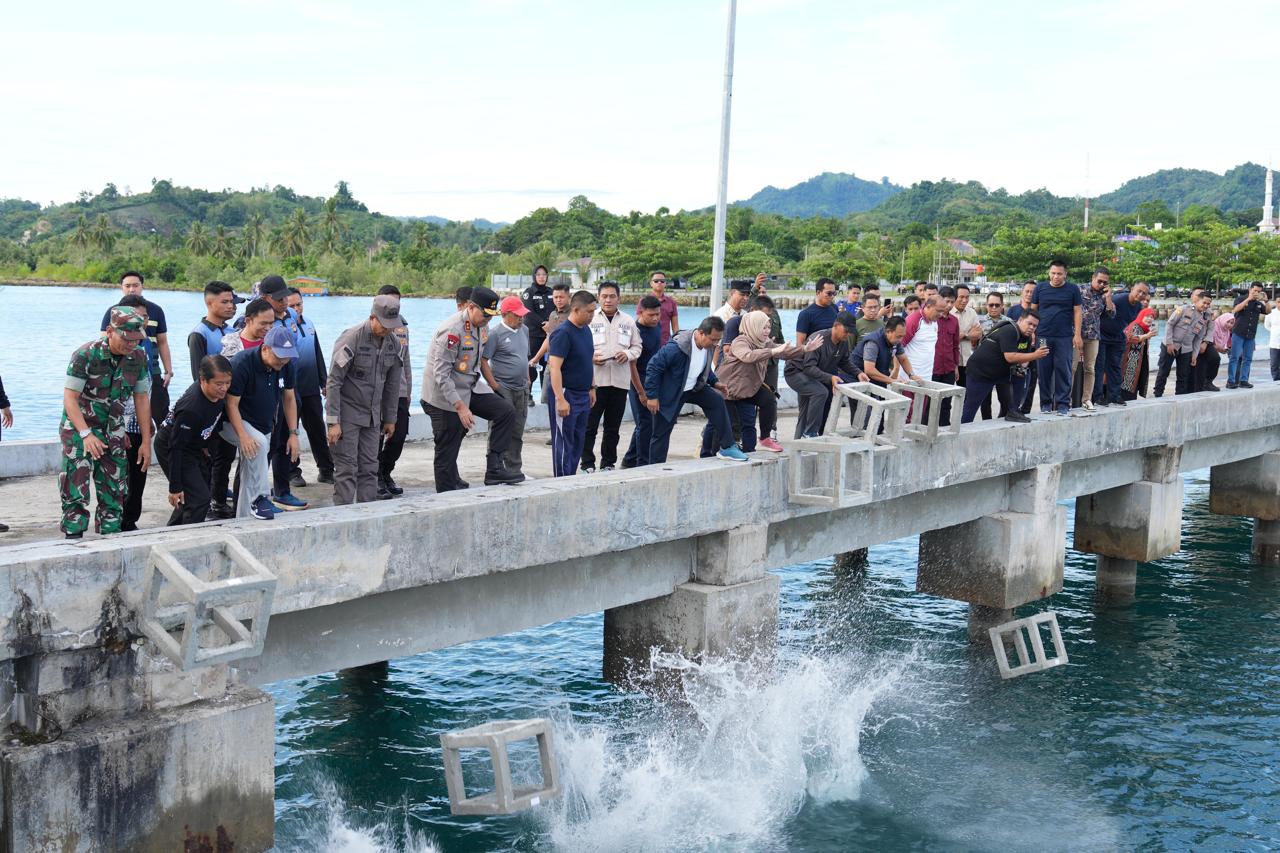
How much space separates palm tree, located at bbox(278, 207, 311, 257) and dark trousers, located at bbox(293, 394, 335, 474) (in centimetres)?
11043

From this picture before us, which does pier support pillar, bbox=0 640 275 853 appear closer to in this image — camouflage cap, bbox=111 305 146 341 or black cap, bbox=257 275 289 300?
camouflage cap, bbox=111 305 146 341

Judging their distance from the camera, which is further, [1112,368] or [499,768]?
[1112,368]

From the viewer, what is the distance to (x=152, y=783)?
6129mm

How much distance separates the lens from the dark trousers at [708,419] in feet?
32.8

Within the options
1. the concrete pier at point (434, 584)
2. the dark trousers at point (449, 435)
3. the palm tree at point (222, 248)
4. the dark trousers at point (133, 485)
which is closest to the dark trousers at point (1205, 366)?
the concrete pier at point (434, 584)

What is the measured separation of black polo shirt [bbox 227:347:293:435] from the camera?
317 inches

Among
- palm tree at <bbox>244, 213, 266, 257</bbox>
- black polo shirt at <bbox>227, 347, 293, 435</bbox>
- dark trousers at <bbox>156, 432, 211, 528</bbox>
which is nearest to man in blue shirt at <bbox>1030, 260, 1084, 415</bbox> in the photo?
black polo shirt at <bbox>227, 347, 293, 435</bbox>

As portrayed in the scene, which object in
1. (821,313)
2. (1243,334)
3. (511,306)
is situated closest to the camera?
(511,306)

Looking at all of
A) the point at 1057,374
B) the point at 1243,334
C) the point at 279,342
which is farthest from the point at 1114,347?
the point at 279,342

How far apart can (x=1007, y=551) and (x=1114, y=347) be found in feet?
10.2

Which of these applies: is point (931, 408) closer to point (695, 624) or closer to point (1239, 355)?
point (695, 624)

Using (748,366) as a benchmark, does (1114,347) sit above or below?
above

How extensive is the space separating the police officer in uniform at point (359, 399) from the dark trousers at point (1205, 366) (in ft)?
42.4

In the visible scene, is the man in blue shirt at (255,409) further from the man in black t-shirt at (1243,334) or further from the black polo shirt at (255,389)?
the man in black t-shirt at (1243,334)
